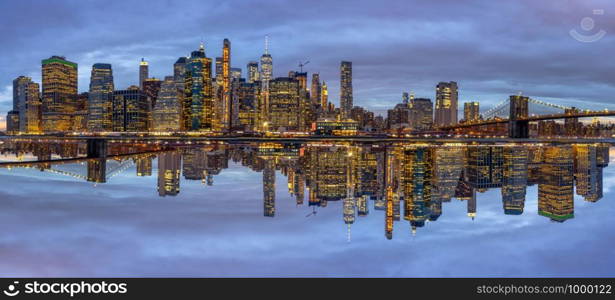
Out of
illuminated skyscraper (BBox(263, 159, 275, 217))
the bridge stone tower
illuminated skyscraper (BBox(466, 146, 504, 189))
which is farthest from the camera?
the bridge stone tower

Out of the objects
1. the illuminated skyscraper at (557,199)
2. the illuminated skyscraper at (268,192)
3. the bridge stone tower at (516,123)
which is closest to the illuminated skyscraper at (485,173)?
the illuminated skyscraper at (557,199)

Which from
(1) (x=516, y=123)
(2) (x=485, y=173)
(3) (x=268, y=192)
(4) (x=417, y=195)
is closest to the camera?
(4) (x=417, y=195)

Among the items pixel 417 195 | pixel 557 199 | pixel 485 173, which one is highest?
pixel 485 173

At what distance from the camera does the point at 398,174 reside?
47.6 metres

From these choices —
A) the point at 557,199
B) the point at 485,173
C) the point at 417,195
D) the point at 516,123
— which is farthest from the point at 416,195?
the point at 516,123

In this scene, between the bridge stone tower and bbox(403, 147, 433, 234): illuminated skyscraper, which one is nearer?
bbox(403, 147, 433, 234): illuminated skyscraper

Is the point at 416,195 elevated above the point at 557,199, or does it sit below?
above

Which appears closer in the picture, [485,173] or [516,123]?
[485,173]

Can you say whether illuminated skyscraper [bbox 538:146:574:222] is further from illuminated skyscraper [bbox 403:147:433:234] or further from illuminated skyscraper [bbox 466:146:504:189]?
illuminated skyscraper [bbox 403:147:433:234]

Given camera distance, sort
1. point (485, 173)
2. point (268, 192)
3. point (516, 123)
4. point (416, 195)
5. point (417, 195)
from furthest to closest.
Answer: point (516, 123)
point (485, 173)
point (268, 192)
point (417, 195)
point (416, 195)

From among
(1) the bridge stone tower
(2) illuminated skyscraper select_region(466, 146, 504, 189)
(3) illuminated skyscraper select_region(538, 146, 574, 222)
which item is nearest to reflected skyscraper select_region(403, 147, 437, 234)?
(2) illuminated skyscraper select_region(466, 146, 504, 189)

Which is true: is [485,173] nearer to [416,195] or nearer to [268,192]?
[416,195]

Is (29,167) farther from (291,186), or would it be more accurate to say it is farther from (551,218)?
(551,218)

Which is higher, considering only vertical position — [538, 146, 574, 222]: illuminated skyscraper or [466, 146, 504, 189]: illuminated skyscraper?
[466, 146, 504, 189]: illuminated skyscraper
